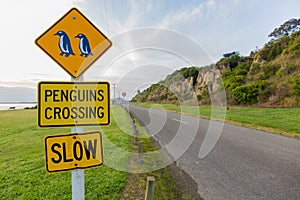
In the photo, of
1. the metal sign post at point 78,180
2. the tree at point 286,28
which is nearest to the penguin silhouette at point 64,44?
the metal sign post at point 78,180

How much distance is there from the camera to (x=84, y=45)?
6.06ft

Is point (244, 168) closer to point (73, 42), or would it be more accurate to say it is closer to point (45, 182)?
point (45, 182)

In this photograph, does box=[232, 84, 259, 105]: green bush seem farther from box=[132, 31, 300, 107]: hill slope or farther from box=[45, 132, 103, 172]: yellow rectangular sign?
box=[45, 132, 103, 172]: yellow rectangular sign

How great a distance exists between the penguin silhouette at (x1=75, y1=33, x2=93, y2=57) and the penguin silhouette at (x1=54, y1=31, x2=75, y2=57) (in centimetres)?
10

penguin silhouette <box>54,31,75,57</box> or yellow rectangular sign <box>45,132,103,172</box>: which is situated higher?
penguin silhouette <box>54,31,75,57</box>

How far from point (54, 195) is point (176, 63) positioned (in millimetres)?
3630

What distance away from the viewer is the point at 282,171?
4.04m

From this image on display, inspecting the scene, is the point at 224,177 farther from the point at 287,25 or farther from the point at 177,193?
the point at 287,25

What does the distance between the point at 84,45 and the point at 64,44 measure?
0.18 m

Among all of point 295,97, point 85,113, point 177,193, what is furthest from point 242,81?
point 85,113

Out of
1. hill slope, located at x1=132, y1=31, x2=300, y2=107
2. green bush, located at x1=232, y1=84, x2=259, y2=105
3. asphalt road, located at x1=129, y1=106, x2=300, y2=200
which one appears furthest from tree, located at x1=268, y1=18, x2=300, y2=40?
asphalt road, located at x1=129, y1=106, x2=300, y2=200

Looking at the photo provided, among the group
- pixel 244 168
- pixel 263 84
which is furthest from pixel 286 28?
pixel 244 168

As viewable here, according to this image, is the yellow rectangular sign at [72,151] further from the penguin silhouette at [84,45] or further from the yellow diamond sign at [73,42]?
the penguin silhouette at [84,45]

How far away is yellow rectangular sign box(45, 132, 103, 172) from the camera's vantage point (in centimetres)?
170
